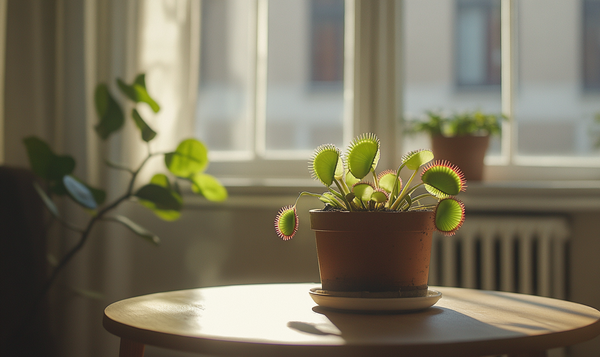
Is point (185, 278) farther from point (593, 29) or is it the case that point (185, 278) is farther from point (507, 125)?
point (593, 29)

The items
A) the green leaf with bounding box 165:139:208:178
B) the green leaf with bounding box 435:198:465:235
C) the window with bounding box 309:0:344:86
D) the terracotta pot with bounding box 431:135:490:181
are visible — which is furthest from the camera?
the window with bounding box 309:0:344:86

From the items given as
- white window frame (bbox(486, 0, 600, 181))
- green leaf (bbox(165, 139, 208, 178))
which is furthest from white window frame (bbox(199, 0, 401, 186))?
white window frame (bbox(486, 0, 600, 181))

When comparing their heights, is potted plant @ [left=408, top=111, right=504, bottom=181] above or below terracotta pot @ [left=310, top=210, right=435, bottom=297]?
above

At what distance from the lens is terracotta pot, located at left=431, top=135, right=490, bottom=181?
1961 millimetres

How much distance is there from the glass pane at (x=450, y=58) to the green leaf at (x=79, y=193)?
1135 mm

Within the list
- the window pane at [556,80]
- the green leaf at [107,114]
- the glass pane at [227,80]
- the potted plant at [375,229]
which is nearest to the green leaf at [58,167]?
the green leaf at [107,114]

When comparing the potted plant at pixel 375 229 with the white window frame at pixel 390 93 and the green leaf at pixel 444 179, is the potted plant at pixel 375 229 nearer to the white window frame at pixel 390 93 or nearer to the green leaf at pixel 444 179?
the green leaf at pixel 444 179

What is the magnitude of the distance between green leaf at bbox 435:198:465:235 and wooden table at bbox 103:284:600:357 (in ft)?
0.41

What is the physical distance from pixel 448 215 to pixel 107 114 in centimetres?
129

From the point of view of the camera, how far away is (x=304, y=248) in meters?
2.02

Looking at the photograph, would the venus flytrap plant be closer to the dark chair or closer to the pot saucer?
the pot saucer

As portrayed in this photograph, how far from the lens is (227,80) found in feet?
7.52

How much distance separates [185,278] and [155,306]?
1.24 m

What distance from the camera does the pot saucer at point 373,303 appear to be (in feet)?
2.63
